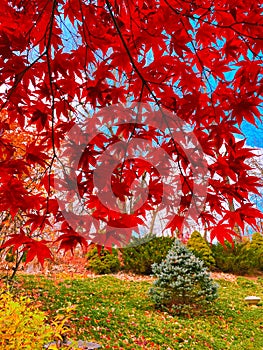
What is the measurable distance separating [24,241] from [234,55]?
1.51 metres

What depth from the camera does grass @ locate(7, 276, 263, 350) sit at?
16.2 feet

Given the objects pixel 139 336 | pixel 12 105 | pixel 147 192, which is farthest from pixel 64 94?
pixel 139 336

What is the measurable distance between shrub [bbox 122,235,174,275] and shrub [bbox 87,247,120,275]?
253 millimetres

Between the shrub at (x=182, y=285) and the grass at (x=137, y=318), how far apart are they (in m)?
0.23

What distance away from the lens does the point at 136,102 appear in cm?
221

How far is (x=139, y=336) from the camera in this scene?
16.4ft

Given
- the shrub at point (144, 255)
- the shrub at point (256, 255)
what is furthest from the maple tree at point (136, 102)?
the shrub at point (256, 255)

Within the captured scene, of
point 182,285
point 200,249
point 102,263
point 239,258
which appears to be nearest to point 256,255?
point 239,258

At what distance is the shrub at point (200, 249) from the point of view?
10.2 m

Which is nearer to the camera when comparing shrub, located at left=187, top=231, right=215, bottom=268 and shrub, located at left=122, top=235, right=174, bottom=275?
shrub, located at left=122, top=235, right=174, bottom=275

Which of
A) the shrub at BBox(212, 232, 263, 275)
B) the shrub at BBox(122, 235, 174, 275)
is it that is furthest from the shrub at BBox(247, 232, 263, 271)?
the shrub at BBox(122, 235, 174, 275)

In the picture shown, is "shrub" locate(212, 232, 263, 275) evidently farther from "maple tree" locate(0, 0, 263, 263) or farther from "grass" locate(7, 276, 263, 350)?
"maple tree" locate(0, 0, 263, 263)

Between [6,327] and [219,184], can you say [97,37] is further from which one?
[6,327]

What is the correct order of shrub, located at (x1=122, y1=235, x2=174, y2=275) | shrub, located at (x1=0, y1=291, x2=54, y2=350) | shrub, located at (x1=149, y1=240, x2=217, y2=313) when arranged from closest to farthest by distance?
1. shrub, located at (x1=0, y1=291, x2=54, y2=350)
2. shrub, located at (x1=149, y1=240, x2=217, y2=313)
3. shrub, located at (x1=122, y1=235, x2=174, y2=275)
